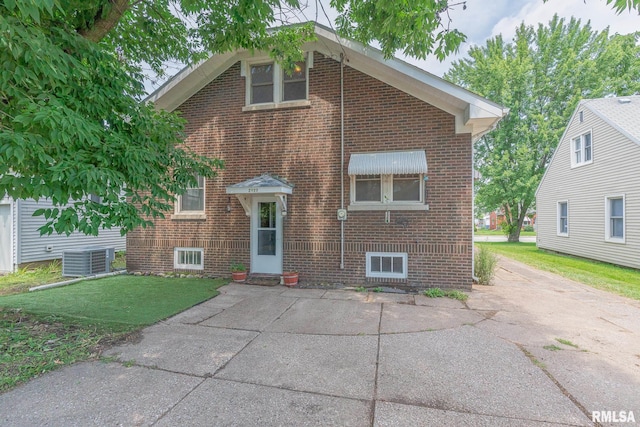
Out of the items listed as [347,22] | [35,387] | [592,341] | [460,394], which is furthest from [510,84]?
[35,387]

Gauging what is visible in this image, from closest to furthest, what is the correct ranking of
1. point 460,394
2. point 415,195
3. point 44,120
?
point 460,394 → point 44,120 → point 415,195

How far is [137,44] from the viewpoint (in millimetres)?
6438

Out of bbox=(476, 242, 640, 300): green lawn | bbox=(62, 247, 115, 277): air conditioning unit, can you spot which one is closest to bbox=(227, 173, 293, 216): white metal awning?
bbox=(62, 247, 115, 277): air conditioning unit

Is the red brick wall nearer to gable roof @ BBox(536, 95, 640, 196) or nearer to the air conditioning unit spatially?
the air conditioning unit

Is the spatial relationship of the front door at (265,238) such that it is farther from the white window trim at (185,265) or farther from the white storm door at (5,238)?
the white storm door at (5,238)

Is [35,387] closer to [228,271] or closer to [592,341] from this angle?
[228,271]

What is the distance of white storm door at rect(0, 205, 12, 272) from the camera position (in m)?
9.27

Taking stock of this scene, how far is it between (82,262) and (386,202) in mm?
8490

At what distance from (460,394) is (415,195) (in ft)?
16.0

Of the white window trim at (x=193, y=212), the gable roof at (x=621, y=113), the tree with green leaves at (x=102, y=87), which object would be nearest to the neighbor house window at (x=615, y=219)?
the gable roof at (x=621, y=113)

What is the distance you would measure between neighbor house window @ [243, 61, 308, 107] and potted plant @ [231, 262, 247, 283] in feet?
14.4

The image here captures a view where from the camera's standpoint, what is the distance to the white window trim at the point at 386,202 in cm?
697

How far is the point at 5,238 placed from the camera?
9.33 m

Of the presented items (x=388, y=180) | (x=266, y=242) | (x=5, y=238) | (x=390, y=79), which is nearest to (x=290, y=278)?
(x=266, y=242)
